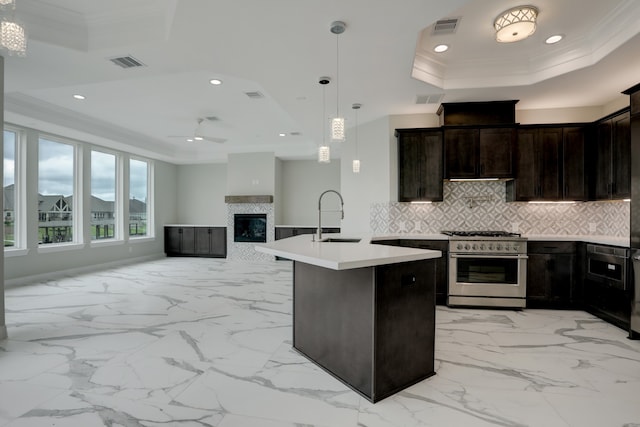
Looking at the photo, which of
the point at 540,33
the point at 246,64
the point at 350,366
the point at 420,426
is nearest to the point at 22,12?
the point at 246,64

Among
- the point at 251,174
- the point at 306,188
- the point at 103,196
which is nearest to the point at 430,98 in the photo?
the point at 306,188

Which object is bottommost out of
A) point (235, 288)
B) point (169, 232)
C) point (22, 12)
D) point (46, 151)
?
point (235, 288)

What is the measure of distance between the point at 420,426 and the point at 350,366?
538 millimetres

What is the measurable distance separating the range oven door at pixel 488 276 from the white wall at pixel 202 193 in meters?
6.67

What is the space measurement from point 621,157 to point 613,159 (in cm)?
14

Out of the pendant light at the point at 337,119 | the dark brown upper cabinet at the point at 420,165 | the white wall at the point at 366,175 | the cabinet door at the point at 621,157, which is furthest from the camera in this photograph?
the white wall at the point at 366,175

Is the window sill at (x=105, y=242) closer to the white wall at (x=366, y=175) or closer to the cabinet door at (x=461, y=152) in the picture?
the white wall at (x=366, y=175)

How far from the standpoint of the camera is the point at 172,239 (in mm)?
8703

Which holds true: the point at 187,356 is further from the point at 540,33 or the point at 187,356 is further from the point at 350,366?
the point at 540,33

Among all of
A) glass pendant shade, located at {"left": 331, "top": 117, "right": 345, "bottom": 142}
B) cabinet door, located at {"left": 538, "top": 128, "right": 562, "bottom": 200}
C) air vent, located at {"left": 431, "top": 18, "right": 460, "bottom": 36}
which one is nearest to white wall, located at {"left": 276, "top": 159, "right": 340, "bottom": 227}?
cabinet door, located at {"left": 538, "top": 128, "right": 562, "bottom": 200}

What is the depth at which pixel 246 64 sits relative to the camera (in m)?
3.16

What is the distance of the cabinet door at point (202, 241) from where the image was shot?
8484 millimetres

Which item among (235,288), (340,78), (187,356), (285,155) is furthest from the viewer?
(285,155)

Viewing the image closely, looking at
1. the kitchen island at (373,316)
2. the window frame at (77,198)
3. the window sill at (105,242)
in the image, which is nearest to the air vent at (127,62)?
the kitchen island at (373,316)
